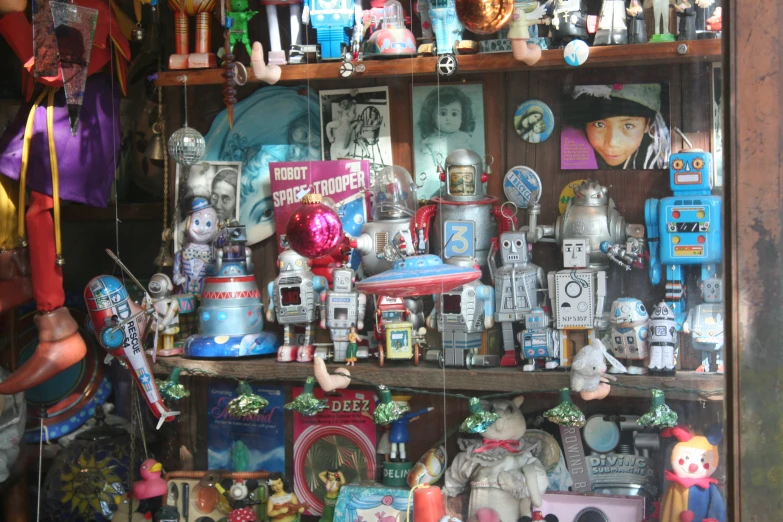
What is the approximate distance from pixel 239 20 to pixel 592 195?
1.00 metres

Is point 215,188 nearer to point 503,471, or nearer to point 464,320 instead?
point 464,320

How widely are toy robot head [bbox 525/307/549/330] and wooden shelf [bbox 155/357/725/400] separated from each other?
109 millimetres

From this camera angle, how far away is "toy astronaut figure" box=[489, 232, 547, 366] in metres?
2.47

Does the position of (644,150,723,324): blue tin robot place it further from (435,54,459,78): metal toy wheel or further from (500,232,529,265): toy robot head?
(435,54,459,78): metal toy wheel

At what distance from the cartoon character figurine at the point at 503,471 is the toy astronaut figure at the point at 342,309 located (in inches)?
14.2

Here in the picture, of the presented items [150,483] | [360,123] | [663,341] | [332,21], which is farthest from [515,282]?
[150,483]

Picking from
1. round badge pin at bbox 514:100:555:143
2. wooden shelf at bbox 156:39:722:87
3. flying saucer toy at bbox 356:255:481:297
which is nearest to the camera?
flying saucer toy at bbox 356:255:481:297

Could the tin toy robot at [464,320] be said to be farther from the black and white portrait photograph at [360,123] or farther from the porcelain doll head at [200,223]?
the porcelain doll head at [200,223]

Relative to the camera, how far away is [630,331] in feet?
7.76

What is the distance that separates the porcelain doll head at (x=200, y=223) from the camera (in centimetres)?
273

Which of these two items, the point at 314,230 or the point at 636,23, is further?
the point at 636,23

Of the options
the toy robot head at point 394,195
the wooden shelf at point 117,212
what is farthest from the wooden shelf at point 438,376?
the wooden shelf at point 117,212

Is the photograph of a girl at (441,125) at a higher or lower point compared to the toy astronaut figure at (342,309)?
higher

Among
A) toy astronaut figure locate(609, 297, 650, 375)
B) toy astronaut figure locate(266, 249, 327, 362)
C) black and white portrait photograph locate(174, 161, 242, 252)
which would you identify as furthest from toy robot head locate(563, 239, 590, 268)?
black and white portrait photograph locate(174, 161, 242, 252)
